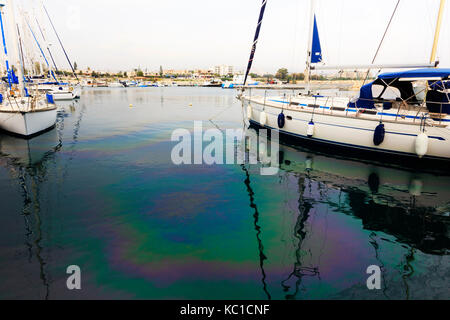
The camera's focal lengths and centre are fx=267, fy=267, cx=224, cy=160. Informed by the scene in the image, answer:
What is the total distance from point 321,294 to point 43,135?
833 inches

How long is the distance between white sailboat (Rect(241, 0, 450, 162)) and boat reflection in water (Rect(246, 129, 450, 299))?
133cm

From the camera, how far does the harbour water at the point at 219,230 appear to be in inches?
206

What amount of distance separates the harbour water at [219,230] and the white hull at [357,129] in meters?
1.22

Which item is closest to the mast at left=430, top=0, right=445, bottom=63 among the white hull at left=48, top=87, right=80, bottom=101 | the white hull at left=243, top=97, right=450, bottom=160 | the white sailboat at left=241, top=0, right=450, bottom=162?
the white sailboat at left=241, top=0, right=450, bottom=162

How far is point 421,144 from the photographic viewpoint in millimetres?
11977

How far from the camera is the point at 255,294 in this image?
5020 mm

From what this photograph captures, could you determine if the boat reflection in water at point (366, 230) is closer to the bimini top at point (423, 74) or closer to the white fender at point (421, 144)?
the white fender at point (421, 144)

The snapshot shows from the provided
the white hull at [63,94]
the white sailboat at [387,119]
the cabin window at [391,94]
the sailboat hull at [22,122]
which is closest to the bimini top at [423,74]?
the white sailboat at [387,119]

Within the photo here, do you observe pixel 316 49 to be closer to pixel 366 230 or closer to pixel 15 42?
pixel 366 230

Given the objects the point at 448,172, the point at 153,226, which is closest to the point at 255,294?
the point at 153,226

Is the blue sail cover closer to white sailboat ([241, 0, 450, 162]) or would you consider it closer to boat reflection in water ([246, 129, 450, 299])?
white sailboat ([241, 0, 450, 162])

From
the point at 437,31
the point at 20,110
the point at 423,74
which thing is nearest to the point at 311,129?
the point at 423,74

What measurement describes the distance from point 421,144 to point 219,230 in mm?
10480
